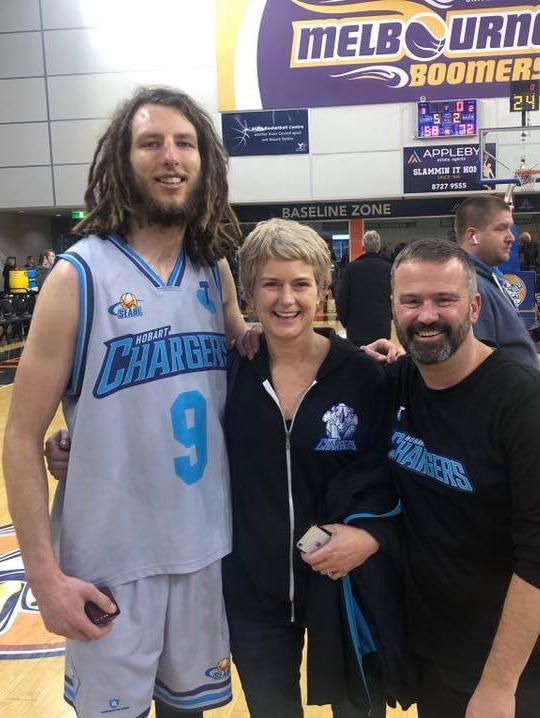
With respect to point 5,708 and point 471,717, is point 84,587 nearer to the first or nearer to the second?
point 471,717

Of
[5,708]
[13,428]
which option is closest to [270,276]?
[13,428]

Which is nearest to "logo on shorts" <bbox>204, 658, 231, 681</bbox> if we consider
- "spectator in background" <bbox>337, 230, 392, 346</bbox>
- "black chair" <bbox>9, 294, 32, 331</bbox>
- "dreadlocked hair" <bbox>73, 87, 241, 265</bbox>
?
"dreadlocked hair" <bbox>73, 87, 241, 265</bbox>

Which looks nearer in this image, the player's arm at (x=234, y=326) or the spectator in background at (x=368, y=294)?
the player's arm at (x=234, y=326)

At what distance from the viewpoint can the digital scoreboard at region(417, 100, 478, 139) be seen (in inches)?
503

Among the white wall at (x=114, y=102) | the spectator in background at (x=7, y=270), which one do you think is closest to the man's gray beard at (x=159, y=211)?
the white wall at (x=114, y=102)

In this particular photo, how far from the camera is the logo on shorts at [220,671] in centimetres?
167

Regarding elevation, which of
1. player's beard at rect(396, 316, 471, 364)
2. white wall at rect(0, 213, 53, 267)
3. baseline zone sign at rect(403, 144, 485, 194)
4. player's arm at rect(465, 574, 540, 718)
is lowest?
player's arm at rect(465, 574, 540, 718)

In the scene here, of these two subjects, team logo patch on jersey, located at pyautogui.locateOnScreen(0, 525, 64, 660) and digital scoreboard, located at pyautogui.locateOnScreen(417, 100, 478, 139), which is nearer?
team logo patch on jersey, located at pyautogui.locateOnScreen(0, 525, 64, 660)

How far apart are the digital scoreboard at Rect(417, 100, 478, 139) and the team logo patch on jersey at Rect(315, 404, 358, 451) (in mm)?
12731

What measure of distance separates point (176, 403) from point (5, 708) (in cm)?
180

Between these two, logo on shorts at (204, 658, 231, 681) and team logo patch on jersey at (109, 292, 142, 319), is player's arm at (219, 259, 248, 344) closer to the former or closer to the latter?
team logo patch on jersey at (109, 292, 142, 319)

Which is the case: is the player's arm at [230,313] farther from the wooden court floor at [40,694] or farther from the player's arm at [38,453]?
the wooden court floor at [40,694]

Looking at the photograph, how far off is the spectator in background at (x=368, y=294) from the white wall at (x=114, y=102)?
24.8 feet

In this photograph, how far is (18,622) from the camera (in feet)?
10.2
